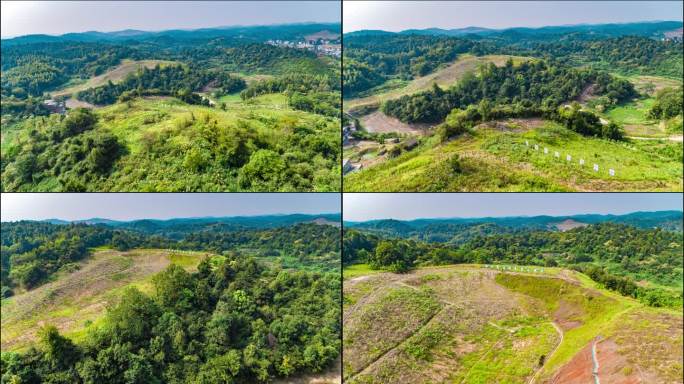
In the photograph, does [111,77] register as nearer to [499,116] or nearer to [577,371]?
[499,116]

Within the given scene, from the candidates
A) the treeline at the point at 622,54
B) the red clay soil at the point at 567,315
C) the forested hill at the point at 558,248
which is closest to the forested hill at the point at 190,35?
the forested hill at the point at 558,248

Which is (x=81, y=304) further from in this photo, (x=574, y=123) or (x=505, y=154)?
(x=574, y=123)

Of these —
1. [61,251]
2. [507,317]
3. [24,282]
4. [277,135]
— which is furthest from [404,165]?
[24,282]

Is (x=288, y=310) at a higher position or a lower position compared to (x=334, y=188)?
lower

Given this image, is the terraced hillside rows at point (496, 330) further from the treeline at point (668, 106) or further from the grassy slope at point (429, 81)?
the treeline at point (668, 106)

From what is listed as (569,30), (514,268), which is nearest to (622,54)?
(569,30)

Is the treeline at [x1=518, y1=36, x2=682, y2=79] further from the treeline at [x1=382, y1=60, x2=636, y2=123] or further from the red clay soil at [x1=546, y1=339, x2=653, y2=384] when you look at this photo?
the red clay soil at [x1=546, y1=339, x2=653, y2=384]
